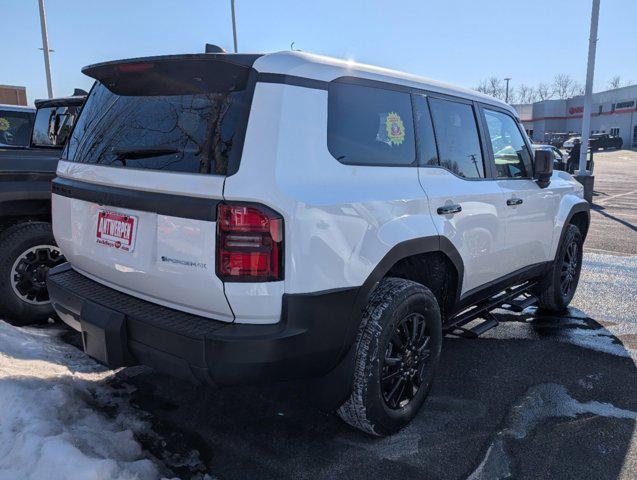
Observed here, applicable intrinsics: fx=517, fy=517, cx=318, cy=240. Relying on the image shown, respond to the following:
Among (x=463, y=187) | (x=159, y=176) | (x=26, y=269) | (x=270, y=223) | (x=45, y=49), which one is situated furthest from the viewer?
(x=45, y=49)

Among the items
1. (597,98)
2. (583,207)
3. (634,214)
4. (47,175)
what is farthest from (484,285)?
(597,98)

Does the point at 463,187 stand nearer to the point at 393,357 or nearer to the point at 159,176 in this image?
the point at 393,357

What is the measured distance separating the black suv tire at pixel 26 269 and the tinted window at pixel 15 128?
88.1 inches

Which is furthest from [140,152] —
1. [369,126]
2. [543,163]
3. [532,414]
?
[543,163]

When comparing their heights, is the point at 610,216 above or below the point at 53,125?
below

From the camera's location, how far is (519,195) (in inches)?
157

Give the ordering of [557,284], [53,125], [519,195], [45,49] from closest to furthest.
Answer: [519,195] < [557,284] < [53,125] < [45,49]

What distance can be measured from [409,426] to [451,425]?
251mm

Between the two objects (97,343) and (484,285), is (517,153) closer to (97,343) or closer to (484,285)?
(484,285)

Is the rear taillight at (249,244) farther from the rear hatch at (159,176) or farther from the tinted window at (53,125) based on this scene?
the tinted window at (53,125)

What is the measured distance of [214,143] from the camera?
90.4 inches

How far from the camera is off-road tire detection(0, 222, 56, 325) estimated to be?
418cm

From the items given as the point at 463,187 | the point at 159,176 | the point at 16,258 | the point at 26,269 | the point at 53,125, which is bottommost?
the point at 26,269

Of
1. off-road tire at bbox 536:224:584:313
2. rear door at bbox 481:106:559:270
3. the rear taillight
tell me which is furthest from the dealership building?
the rear taillight
